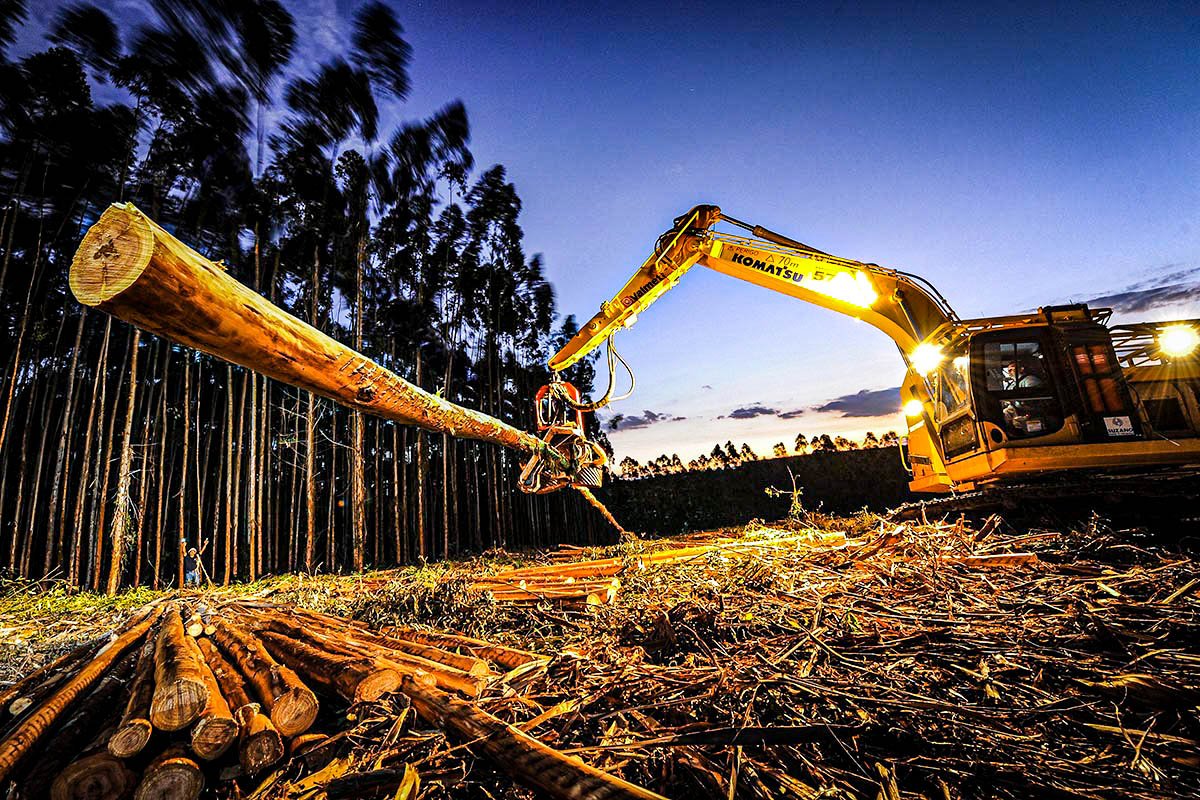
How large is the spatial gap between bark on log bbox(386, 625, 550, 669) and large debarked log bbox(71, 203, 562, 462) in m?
1.74

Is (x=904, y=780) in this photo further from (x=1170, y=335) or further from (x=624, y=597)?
(x=1170, y=335)

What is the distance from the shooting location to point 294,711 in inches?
75.8

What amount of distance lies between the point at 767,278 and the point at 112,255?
635 cm

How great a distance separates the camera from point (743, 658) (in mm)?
2619

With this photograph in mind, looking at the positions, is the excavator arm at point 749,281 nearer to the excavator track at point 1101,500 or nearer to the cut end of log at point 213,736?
the excavator track at point 1101,500

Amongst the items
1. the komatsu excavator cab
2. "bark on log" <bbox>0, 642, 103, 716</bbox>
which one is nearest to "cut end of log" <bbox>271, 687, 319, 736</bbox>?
"bark on log" <bbox>0, 642, 103, 716</bbox>

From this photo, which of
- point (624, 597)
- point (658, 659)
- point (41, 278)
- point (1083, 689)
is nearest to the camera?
point (1083, 689)

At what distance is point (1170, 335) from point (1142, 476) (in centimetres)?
176

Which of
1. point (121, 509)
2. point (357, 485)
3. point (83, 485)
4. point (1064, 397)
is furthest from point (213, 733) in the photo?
point (83, 485)

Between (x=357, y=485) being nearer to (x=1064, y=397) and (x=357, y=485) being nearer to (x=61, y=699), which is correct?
(x=61, y=699)

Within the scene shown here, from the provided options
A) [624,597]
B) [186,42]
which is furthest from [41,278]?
[624,597]

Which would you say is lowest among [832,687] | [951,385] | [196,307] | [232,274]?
[832,687]

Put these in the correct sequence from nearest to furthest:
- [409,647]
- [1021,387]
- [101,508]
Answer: [409,647], [1021,387], [101,508]

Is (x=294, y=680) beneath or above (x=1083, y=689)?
above
